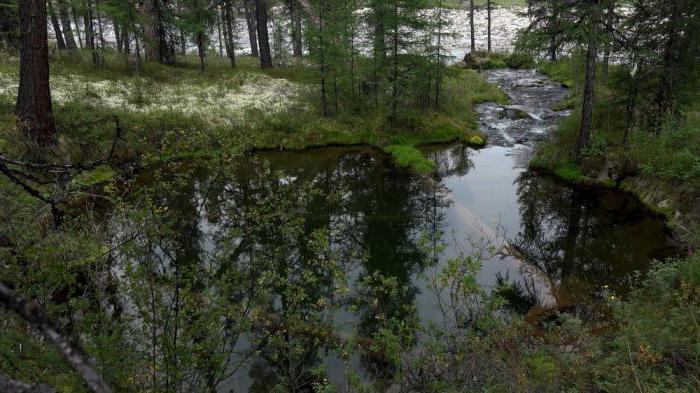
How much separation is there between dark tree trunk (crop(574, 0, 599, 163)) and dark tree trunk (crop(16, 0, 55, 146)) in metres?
16.4

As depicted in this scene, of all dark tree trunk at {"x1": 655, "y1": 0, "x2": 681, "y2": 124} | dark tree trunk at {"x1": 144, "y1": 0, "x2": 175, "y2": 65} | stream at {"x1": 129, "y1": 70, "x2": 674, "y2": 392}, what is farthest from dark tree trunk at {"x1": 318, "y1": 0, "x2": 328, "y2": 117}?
dark tree trunk at {"x1": 655, "y1": 0, "x2": 681, "y2": 124}

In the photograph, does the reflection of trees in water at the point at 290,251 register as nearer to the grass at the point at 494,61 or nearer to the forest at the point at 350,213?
the forest at the point at 350,213

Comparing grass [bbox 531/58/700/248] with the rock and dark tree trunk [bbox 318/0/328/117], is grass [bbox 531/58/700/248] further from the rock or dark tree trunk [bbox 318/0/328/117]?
dark tree trunk [bbox 318/0/328/117]

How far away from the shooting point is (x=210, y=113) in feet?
66.0

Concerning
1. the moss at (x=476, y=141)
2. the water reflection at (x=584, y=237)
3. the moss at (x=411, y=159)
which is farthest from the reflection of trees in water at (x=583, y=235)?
the moss at (x=476, y=141)

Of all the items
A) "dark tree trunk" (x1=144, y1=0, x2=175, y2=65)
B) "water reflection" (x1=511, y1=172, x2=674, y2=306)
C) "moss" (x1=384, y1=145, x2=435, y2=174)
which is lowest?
"water reflection" (x1=511, y1=172, x2=674, y2=306)

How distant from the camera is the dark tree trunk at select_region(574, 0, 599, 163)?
531 inches

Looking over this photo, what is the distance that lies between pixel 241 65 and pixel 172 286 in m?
27.6

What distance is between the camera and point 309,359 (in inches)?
296

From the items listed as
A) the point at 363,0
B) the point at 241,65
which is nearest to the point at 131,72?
the point at 241,65

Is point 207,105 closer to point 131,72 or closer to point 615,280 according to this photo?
point 131,72

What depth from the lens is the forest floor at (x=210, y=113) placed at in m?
16.4

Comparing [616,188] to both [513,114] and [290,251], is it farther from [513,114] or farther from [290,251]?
[290,251]

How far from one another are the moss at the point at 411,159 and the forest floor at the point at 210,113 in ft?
0.16
